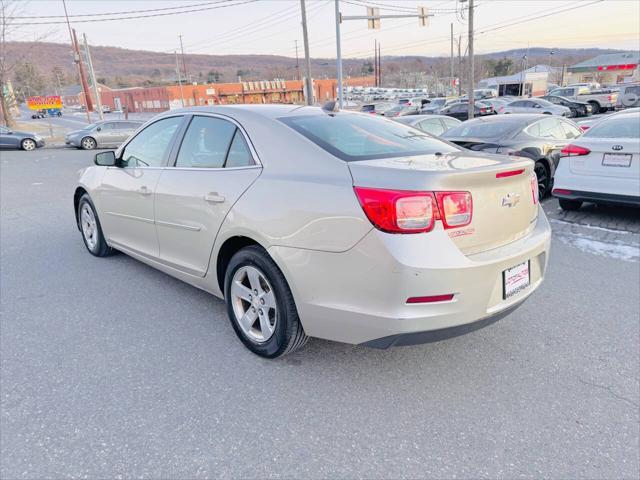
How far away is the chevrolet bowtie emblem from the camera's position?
101 inches

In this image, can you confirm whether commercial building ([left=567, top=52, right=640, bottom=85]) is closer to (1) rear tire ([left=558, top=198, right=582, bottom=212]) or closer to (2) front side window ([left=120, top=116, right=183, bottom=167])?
(1) rear tire ([left=558, top=198, right=582, bottom=212])

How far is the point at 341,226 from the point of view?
235 cm

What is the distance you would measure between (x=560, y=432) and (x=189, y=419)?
1917 mm

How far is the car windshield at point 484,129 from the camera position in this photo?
705cm

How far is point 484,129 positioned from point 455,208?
556 centimetres

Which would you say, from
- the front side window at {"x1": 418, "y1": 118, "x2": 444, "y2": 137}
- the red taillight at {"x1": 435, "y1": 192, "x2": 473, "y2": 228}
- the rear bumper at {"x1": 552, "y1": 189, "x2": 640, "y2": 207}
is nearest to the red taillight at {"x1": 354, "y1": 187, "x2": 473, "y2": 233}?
the red taillight at {"x1": 435, "y1": 192, "x2": 473, "y2": 228}

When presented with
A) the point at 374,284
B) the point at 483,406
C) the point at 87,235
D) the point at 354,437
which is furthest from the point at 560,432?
the point at 87,235

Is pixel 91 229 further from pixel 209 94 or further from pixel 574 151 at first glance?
pixel 209 94

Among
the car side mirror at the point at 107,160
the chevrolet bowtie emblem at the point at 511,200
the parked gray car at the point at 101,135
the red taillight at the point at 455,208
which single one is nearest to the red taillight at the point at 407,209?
the red taillight at the point at 455,208

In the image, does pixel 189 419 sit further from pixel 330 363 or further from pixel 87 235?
pixel 87 235

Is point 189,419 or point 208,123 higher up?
point 208,123

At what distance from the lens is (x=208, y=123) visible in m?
3.43

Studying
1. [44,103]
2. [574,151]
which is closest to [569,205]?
[574,151]

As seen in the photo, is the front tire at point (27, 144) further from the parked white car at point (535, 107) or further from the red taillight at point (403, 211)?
the parked white car at point (535, 107)
